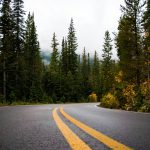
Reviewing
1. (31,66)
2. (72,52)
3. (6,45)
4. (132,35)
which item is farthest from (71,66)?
(132,35)

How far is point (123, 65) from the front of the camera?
103 feet

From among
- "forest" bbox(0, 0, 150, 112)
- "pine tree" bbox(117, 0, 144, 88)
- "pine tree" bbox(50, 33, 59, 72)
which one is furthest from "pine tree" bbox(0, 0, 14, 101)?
"pine tree" bbox(50, 33, 59, 72)

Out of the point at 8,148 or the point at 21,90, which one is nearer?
the point at 8,148

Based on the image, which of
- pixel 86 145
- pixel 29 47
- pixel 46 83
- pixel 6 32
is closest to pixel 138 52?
pixel 6 32

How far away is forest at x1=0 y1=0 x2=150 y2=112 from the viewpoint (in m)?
→ 27.5

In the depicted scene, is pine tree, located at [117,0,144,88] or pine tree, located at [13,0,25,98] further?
pine tree, located at [13,0,25,98]

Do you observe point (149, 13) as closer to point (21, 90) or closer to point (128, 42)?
point (128, 42)

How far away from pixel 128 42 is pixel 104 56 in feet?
150

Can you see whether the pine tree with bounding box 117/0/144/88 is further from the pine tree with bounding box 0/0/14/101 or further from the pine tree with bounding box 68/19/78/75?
the pine tree with bounding box 68/19/78/75

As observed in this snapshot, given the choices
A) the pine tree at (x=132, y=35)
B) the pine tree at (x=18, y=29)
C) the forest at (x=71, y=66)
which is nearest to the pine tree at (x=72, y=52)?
the forest at (x=71, y=66)

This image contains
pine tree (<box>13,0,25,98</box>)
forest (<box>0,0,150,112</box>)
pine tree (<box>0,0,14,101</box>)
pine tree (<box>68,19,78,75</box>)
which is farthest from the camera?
pine tree (<box>68,19,78,75</box>)

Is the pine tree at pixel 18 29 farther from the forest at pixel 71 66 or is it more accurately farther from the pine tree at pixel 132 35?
the pine tree at pixel 132 35

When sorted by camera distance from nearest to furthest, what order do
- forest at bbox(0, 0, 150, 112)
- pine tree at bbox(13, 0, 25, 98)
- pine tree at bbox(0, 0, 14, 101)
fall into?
forest at bbox(0, 0, 150, 112)
pine tree at bbox(0, 0, 14, 101)
pine tree at bbox(13, 0, 25, 98)

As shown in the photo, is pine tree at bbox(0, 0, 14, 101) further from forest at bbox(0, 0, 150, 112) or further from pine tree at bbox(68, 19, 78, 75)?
pine tree at bbox(68, 19, 78, 75)
